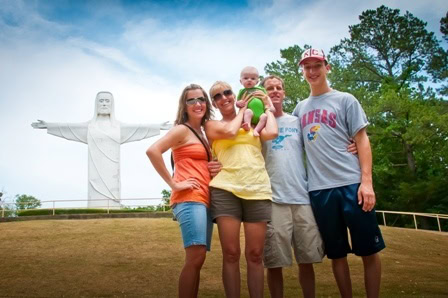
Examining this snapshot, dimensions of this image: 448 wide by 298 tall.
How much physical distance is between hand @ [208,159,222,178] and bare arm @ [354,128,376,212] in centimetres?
122

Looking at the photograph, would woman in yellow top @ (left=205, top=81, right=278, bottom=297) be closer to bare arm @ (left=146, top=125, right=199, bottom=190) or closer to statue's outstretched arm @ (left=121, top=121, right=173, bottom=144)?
bare arm @ (left=146, top=125, right=199, bottom=190)

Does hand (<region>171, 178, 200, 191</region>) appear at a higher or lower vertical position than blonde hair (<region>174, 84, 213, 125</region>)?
lower

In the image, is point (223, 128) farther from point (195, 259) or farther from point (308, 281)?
point (308, 281)

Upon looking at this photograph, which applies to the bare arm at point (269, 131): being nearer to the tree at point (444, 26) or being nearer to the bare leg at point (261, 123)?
the bare leg at point (261, 123)

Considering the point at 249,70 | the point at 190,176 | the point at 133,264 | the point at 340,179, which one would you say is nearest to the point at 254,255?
the point at 190,176

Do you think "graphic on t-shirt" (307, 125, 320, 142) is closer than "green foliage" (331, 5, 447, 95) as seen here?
Yes

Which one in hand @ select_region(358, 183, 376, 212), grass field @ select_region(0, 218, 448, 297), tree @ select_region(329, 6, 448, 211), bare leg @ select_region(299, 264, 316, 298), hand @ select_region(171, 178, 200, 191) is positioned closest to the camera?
hand @ select_region(171, 178, 200, 191)

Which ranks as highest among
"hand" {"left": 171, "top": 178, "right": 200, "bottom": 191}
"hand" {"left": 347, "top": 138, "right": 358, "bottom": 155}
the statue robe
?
the statue robe

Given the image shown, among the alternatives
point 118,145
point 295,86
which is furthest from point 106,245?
point 295,86

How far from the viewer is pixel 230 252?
Result: 130 inches

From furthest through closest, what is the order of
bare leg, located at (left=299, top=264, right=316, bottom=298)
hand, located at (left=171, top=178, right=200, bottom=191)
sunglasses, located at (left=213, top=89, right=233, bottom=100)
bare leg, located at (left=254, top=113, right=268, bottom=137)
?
bare leg, located at (left=299, top=264, right=316, bottom=298) < sunglasses, located at (left=213, top=89, right=233, bottom=100) < bare leg, located at (left=254, top=113, right=268, bottom=137) < hand, located at (left=171, top=178, right=200, bottom=191)

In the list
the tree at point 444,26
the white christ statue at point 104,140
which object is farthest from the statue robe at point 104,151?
the tree at point 444,26

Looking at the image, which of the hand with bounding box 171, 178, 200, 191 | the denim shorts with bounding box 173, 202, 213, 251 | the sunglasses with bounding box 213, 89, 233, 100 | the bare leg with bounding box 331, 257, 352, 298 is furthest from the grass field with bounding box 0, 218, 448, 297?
the sunglasses with bounding box 213, 89, 233, 100

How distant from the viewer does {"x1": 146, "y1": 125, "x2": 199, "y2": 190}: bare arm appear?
3.43 m
